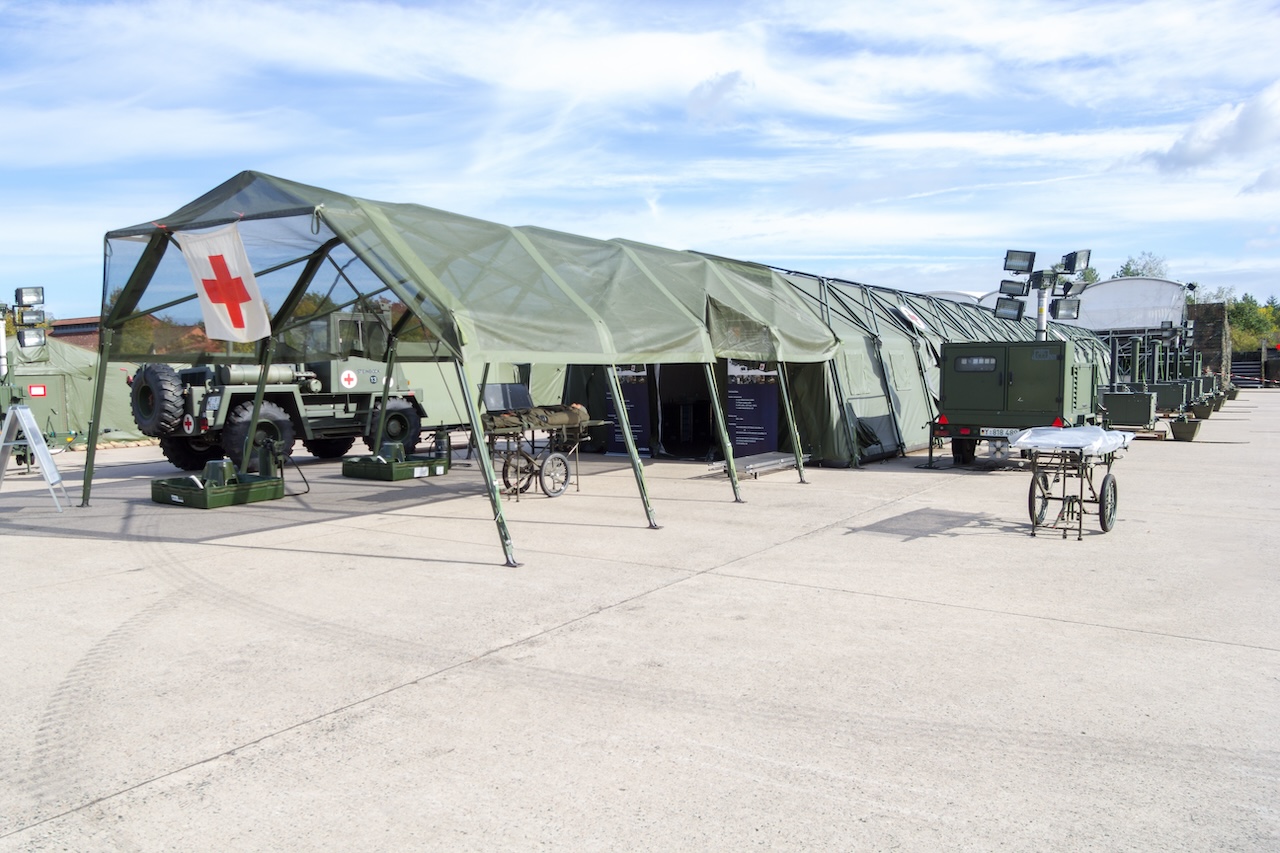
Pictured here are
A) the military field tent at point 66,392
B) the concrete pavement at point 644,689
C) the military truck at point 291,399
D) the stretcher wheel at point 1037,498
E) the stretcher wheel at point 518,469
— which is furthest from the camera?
the military field tent at point 66,392

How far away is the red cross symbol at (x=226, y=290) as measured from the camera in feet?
30.9

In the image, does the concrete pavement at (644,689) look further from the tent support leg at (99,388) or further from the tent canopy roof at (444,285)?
the tent canopy roof at (444,285)

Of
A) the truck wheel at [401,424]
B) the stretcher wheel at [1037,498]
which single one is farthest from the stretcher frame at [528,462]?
the stretcher wheel at [1037,498]

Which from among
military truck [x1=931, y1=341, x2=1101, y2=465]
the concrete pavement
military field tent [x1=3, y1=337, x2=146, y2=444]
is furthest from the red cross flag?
military field tent [x1=3, y1=337, x2=146, y2=444]

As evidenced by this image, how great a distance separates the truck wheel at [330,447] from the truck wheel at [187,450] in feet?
6.61

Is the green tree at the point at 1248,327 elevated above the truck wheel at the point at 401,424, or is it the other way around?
the green tree at the point at 1248,327

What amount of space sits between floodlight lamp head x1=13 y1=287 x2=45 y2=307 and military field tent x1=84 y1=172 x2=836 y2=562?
725cm

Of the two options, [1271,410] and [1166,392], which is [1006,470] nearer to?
[1166,392]

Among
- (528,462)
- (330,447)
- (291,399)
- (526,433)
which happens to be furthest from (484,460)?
(330,447)

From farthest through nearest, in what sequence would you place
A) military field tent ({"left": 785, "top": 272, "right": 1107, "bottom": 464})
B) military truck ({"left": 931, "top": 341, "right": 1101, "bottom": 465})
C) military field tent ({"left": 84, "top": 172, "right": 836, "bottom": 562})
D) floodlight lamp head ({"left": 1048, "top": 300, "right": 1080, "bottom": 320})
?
floodlight lamp head ({"left": 1048, "top": 300, "right": 1080, "bottom": 320}) < military field tent ({"left": 785, "top": 272, "right": 1107, "bottom": 464}) < military truck ({"left": 931, "top": 341, "right": 1101, "bottom": 465}) < military field tent ({"left": 84, "top": 172, "right": 836, "bottom": 562})

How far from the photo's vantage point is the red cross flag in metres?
9.26

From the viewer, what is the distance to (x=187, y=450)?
1556 cm

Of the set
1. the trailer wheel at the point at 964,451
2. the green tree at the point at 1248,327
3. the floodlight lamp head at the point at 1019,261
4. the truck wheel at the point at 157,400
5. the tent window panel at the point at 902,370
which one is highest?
the green tree at the point at 1248,327

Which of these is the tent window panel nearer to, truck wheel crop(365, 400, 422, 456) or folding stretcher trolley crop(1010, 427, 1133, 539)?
folding stretcher trolley crop(1010, 427, 1133, 539)
